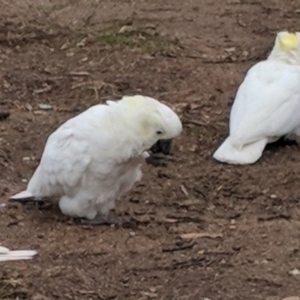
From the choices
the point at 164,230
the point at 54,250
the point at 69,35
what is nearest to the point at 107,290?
the point at 54,250

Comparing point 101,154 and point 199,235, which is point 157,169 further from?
point 101,154

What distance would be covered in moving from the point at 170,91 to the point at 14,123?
3.84 ft

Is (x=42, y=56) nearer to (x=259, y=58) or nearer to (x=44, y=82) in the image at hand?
(x=44, y=82)

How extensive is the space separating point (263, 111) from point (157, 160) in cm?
83

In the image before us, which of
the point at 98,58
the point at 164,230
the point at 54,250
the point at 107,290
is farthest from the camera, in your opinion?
the point at 98,58

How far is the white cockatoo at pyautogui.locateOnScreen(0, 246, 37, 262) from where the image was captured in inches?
173

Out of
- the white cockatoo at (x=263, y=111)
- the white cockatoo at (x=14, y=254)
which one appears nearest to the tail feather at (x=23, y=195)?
the white cockatoo at (x=14, y=254)

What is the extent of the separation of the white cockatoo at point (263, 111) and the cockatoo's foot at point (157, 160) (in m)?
0.35

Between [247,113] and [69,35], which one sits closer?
[247,113]

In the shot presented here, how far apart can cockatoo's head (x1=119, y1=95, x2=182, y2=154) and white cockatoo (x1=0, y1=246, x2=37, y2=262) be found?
72cm

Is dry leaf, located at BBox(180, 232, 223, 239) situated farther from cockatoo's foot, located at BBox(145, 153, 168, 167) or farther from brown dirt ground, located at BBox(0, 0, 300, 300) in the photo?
cockatoo's foot, located at BBox(145, 153, 168, 167)

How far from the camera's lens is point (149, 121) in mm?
4551

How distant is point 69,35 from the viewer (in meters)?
7.73

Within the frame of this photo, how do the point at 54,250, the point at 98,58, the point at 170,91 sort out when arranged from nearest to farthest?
the point at 54,250 → the point at 170,91 → the point at 98,58
